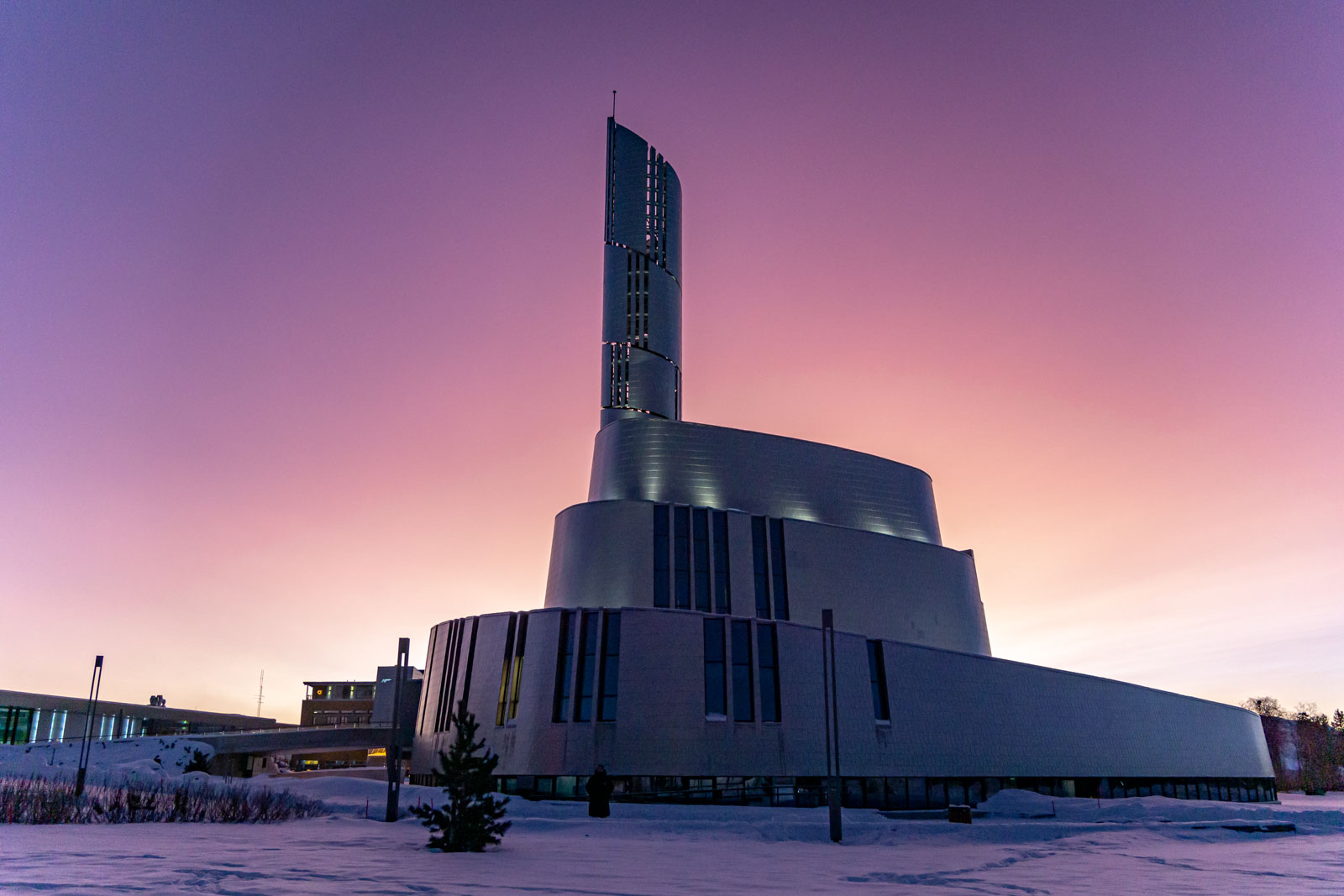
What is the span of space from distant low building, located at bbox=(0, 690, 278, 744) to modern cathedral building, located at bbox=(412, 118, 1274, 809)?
1664 inches

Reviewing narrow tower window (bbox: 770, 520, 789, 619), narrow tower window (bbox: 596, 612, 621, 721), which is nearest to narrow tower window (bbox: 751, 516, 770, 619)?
narrow tower window (bbox: 770, 520, 789, 619)

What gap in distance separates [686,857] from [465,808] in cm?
406

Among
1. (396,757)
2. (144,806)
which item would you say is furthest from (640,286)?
(144,806)

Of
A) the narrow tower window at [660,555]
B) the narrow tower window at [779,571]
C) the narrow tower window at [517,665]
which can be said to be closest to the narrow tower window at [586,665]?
the narrow tower window at [517,665]

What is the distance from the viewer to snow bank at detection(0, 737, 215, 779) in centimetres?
4169

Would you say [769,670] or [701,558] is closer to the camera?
[769,670]

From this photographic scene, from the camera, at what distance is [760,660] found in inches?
1706

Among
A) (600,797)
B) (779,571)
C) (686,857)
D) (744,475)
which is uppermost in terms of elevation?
(744,475)

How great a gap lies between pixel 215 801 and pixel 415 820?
514cm

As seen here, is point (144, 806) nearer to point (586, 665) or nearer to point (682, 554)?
point (586, 665)

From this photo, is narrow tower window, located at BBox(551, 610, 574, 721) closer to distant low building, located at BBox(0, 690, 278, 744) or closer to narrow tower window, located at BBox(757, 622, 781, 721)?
narrow tower window, located at BBox(757, 622, 781, 721)

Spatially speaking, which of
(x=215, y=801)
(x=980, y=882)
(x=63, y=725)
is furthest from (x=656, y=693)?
(x=63, y=725)

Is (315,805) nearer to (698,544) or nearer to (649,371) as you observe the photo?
(698,544)

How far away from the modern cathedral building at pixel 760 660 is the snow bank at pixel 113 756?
13.8 metres
